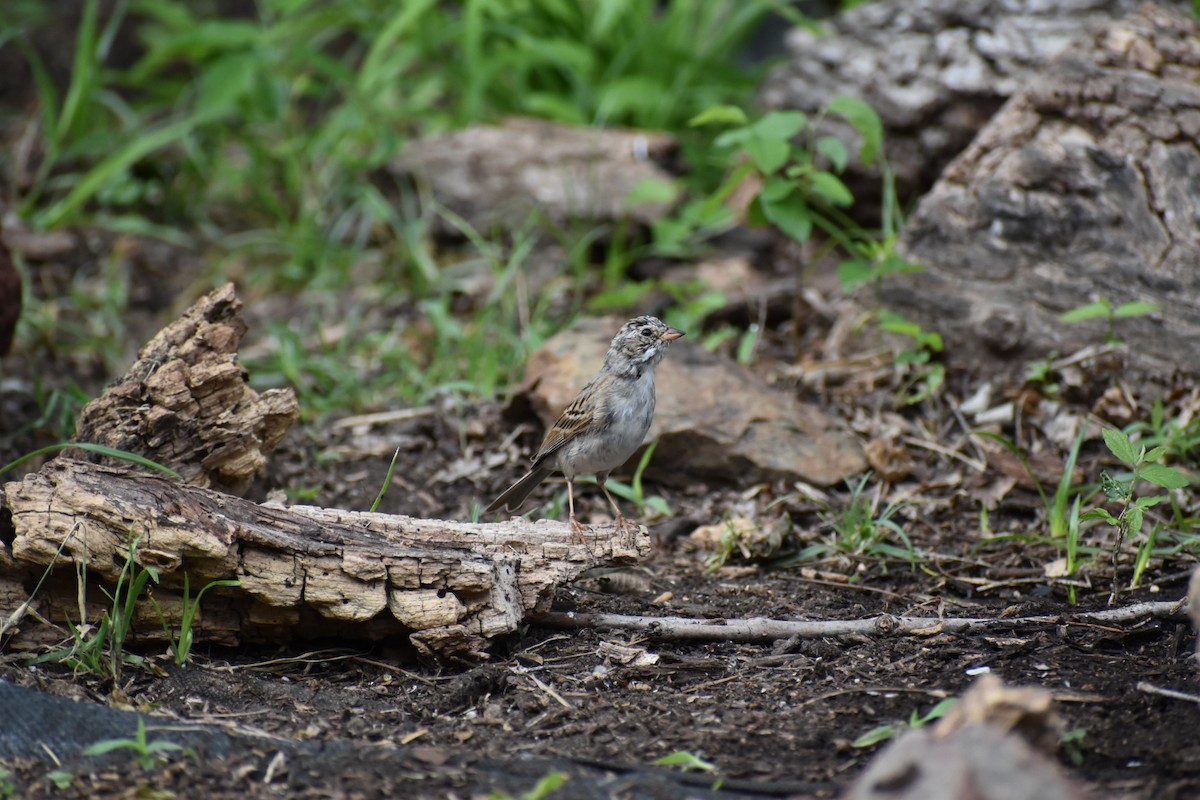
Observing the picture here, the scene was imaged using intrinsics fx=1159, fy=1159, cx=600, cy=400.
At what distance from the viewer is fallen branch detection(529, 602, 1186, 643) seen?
4.12m

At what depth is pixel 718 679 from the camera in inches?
156

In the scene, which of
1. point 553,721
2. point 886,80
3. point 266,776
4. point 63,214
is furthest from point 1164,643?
point 63,214

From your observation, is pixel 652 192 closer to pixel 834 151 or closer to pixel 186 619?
pixel 834 151

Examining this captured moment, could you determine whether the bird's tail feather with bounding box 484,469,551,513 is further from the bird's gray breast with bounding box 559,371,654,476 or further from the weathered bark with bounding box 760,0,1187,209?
the weathered bark with bounding box 760,0,1187,209

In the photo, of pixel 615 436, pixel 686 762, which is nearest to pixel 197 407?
pixel 615 436

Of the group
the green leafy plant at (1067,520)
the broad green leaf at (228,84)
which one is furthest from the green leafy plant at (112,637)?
the broad green leaf at (228,84)

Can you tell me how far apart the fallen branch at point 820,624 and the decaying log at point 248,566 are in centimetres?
34

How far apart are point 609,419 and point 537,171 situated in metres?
3.69

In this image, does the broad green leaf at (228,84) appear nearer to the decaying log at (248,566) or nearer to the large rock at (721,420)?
the large rock at (721,420)

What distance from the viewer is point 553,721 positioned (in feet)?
11.9

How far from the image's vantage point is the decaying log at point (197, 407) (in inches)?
174

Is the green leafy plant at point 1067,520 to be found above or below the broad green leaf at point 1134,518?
below

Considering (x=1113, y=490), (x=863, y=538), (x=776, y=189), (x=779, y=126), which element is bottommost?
(x=863, y=538)

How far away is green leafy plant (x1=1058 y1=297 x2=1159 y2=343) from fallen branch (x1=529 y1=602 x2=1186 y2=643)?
1710 mm
